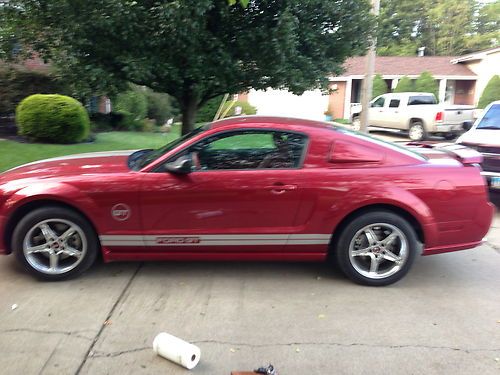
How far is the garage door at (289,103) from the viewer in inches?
1133

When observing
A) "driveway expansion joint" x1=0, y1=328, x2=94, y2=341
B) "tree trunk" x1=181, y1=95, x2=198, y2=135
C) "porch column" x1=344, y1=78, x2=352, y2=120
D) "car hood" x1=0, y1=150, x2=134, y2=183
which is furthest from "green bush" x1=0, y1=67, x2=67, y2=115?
"porch column" x1=344, y1=78, x2=352, y2=120

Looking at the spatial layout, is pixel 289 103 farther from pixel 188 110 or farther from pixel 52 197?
pixel 52 197

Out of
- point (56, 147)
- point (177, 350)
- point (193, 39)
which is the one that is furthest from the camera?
point (56, 147)

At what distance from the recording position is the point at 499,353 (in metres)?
3.31

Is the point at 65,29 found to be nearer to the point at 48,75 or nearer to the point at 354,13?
the point at 354,13

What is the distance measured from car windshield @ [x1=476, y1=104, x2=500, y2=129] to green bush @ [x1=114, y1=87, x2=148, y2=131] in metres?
12.6

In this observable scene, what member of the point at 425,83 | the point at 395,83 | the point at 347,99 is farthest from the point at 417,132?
the point at 395,83

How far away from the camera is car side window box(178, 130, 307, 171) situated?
4.38 m

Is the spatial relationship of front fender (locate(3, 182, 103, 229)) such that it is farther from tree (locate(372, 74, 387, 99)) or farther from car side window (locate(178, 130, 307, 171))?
tree (locate(372, 74, 387, 99))

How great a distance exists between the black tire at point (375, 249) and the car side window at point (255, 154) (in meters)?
0.78

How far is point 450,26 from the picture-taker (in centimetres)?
4622

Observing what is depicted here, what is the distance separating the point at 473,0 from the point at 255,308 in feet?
→ 163

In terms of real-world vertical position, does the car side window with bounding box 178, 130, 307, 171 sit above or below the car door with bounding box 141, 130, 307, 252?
above

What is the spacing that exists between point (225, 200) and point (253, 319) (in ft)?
3.50
